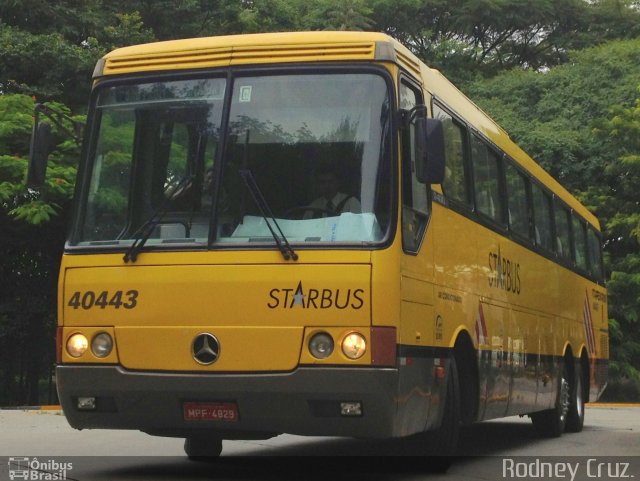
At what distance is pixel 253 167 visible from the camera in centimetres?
902

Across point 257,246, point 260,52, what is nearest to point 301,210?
point 257,246

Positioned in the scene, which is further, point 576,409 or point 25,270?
point 25,270

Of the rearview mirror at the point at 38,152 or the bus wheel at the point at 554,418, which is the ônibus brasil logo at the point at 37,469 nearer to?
the rearview mirror at the point at 38,152

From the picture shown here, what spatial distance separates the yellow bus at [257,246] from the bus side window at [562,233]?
6.66 m

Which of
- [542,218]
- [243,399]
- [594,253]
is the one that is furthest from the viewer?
[594,253]

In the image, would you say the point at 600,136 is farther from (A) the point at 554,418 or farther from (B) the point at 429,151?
(B) the point at 429,151

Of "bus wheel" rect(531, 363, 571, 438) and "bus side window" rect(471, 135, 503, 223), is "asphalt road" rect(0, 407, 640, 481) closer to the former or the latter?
"bus wheel" rect(531, 363, 571, 438)

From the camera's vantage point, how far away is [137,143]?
9.50 m

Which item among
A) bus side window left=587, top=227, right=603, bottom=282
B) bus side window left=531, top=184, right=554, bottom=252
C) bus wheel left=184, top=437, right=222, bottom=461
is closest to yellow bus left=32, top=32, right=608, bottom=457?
bus wheel left=184, top=437, right=222, bottom=461

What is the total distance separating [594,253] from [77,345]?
12618 mm

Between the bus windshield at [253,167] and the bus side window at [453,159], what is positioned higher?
the bus side window at [453,159]

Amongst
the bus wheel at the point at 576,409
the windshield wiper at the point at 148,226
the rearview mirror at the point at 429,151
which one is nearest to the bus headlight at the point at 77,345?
the windshield wiper at the point at 148,226

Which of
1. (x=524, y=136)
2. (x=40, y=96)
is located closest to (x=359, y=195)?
(x=40, y=96)

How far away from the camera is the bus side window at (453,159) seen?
34.7 feet
